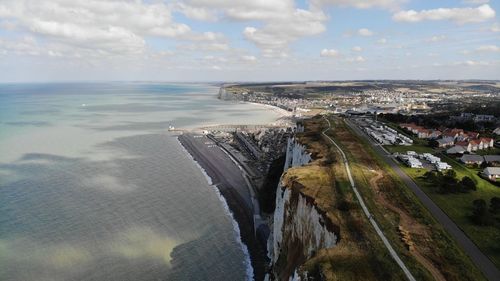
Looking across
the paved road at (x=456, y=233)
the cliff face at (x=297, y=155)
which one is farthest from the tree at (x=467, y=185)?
the cliff face at (x=297, y=155)

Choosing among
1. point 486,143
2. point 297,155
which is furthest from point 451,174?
point 486,143

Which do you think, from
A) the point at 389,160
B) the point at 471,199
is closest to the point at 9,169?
the point at 389,160

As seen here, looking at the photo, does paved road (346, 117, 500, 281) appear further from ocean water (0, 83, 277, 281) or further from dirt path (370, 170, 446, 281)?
ocean water (0, 83, 277, 281)

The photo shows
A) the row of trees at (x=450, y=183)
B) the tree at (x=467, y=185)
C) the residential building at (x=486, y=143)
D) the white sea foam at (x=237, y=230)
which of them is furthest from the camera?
the residential building at (x=486, y=143)

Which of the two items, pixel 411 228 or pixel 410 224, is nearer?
pixel 411 228

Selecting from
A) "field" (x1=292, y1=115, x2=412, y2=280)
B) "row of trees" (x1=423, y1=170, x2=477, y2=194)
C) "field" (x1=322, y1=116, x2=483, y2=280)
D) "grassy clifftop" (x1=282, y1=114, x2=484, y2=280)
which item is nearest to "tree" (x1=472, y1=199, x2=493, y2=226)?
"field" (x1=322, y1=116, x2=483, y2=280)

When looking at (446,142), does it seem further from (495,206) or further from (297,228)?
(297,228)

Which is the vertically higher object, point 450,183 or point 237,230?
point 450,183

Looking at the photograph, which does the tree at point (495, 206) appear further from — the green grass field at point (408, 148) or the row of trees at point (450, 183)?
the green grass field at point (408, 148)
